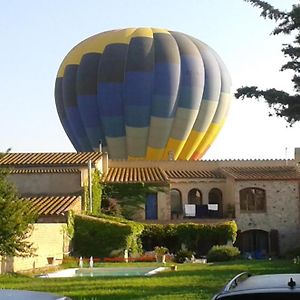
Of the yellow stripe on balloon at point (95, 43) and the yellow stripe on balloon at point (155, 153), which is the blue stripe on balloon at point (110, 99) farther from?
the yellow stripe on balloon at point (155, 153)

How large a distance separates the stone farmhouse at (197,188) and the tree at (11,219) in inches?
511

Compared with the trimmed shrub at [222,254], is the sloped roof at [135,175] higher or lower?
higher

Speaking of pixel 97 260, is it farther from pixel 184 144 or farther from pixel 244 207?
pixel 184 144

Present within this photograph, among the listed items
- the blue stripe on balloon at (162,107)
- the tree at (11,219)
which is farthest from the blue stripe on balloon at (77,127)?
the tree at (11,219)

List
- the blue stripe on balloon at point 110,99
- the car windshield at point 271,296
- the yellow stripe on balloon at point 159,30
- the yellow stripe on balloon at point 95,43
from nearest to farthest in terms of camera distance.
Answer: the car windshield at point 271,296
the blue stripe on balloon at point 110,99
the yellow stripe on balloon at point 95,43
the yellow stripe on balloon at point 159,30

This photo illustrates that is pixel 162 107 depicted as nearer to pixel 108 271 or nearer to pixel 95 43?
pixel 95 43

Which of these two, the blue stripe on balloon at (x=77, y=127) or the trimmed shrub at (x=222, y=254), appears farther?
the blue stripe on balloon at (x=77, y=127)

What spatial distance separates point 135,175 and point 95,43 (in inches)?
488

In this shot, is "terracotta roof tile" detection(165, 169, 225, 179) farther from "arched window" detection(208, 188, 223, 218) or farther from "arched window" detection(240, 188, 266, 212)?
"arched window" detection(240, 188, 266, 212)

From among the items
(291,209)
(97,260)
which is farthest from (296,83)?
(291,209)

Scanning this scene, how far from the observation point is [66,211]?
3503cm

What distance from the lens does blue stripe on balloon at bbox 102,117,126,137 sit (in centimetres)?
5128

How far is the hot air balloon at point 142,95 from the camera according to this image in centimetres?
5122

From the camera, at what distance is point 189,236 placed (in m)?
41.0
